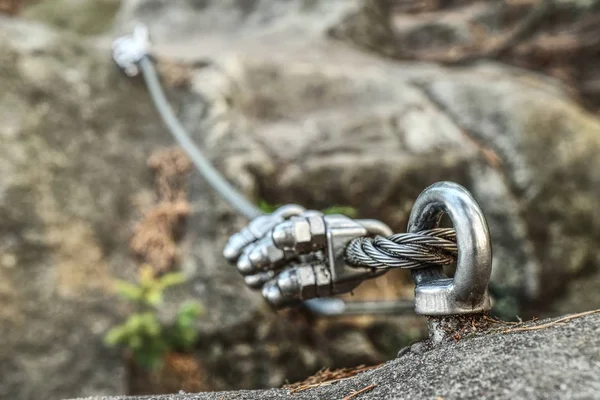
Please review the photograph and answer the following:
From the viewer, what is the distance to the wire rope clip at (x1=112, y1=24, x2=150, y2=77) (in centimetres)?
372

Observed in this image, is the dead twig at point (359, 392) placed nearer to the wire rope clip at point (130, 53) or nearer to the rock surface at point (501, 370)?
the rock surface at point (501, 370)

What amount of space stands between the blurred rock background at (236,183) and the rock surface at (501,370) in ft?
7.00

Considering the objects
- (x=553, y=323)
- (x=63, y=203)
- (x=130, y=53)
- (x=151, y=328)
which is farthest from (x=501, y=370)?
(x=130, y=53)

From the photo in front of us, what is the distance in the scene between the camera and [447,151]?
373 centimetres

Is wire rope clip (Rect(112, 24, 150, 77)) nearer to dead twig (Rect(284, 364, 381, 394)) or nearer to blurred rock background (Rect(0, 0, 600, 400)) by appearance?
blurred rock background (Rect(0, 0, 600, 400))

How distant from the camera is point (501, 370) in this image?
76 cm

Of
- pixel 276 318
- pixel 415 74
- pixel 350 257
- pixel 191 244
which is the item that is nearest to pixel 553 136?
pixel 415 74

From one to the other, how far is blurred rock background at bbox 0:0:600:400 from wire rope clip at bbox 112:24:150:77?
0.31 feet

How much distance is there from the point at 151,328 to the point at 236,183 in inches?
42.0

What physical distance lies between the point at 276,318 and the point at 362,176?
121cm

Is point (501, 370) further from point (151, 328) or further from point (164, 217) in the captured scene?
point (164, 217)

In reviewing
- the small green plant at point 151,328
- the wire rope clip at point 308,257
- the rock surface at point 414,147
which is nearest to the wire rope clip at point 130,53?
the rock surface at point 414,147

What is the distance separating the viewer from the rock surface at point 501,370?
70 cm

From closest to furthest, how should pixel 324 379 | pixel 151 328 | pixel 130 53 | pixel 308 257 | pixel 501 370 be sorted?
pixel 501 370 < pixel 324 379 < pixel 308 257 < pixel 151 328 < pixel 130 53
